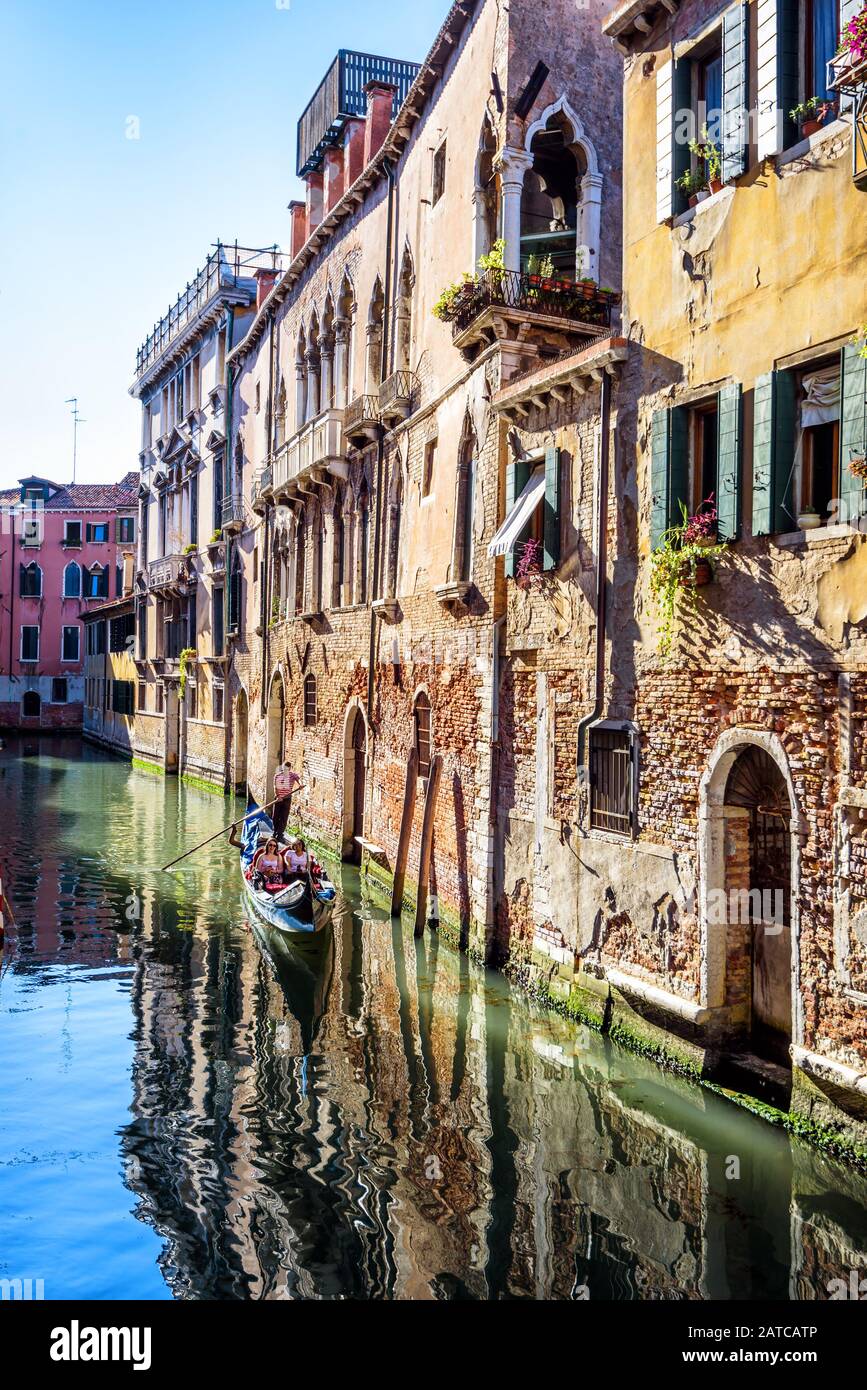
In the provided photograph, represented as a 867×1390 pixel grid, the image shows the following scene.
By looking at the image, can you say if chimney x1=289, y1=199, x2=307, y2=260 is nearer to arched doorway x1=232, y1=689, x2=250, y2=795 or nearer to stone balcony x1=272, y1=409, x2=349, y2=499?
stone balcony x1=272, y1=409, x2=349, y2=499

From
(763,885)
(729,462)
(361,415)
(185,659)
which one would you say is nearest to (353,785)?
(361,415)

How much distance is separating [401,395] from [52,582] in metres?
31.7

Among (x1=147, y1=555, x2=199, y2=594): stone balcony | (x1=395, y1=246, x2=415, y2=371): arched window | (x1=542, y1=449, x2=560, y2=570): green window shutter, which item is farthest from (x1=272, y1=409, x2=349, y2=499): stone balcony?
(x1=147, y1=555, x2=199, y2=594): stone balcony

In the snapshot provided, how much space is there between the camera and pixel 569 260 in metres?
11.8

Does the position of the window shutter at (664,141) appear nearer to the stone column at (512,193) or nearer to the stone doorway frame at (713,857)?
the stone column at (512,193)

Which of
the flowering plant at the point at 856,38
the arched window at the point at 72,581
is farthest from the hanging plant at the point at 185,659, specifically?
the flowering plant at the point at 856,38

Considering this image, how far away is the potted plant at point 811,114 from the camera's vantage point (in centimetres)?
640

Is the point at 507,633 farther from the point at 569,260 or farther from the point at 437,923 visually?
the point at 569,260

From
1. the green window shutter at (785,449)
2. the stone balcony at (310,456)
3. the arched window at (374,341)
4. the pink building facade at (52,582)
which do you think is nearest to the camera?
the green window shutter at (785,449)

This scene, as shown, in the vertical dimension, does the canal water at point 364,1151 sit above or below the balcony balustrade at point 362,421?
below

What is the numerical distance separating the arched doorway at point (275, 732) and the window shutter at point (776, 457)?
1436cm

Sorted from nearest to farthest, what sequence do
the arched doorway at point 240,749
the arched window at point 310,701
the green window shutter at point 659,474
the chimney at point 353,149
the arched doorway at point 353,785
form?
the green window shutter at point 659,474 < the arched doorway at point 353,785 < the chimney at point 353,149 < the arched window at point 310,701 < the arched doorway at point 240,749

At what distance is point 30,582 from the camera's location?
42.0 metres
